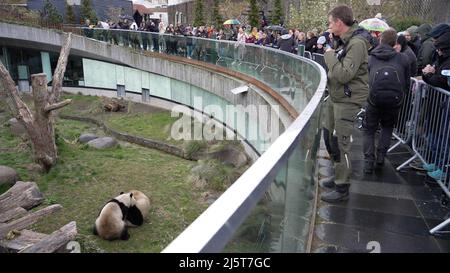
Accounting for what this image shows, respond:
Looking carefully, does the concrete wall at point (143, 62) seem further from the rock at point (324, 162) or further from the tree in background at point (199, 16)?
the tree in background at point (199, 16)

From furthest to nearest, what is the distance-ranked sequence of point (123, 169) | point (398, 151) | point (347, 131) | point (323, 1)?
1. point (323, 1)
2. point (123, 169)
3. point (398, 151)
4. point (347, 131)

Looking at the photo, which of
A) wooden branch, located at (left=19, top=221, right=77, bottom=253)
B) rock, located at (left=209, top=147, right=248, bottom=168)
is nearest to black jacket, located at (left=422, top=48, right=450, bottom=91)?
wooden branch, located at (left=19, top=221, right=77, bottom=253)

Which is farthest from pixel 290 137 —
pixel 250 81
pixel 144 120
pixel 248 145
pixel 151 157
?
pixel 144 120

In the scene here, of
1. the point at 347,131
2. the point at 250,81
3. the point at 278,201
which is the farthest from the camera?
the point at 250,81

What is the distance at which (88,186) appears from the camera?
15578mm

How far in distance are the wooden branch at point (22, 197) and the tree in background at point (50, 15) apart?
23.2m

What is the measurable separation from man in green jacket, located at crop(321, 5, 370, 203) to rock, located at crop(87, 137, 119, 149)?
16.7m

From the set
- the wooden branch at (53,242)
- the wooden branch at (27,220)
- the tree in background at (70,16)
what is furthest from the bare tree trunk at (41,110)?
the tree in background at (70,16)

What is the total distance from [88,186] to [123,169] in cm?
197

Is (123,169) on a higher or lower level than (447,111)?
lower

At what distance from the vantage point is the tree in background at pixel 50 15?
33906 mm

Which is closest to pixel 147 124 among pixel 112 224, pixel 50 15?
pixel 112 224

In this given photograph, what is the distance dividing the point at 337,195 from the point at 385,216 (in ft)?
1.78

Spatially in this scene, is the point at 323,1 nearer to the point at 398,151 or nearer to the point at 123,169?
the point at 123,169
